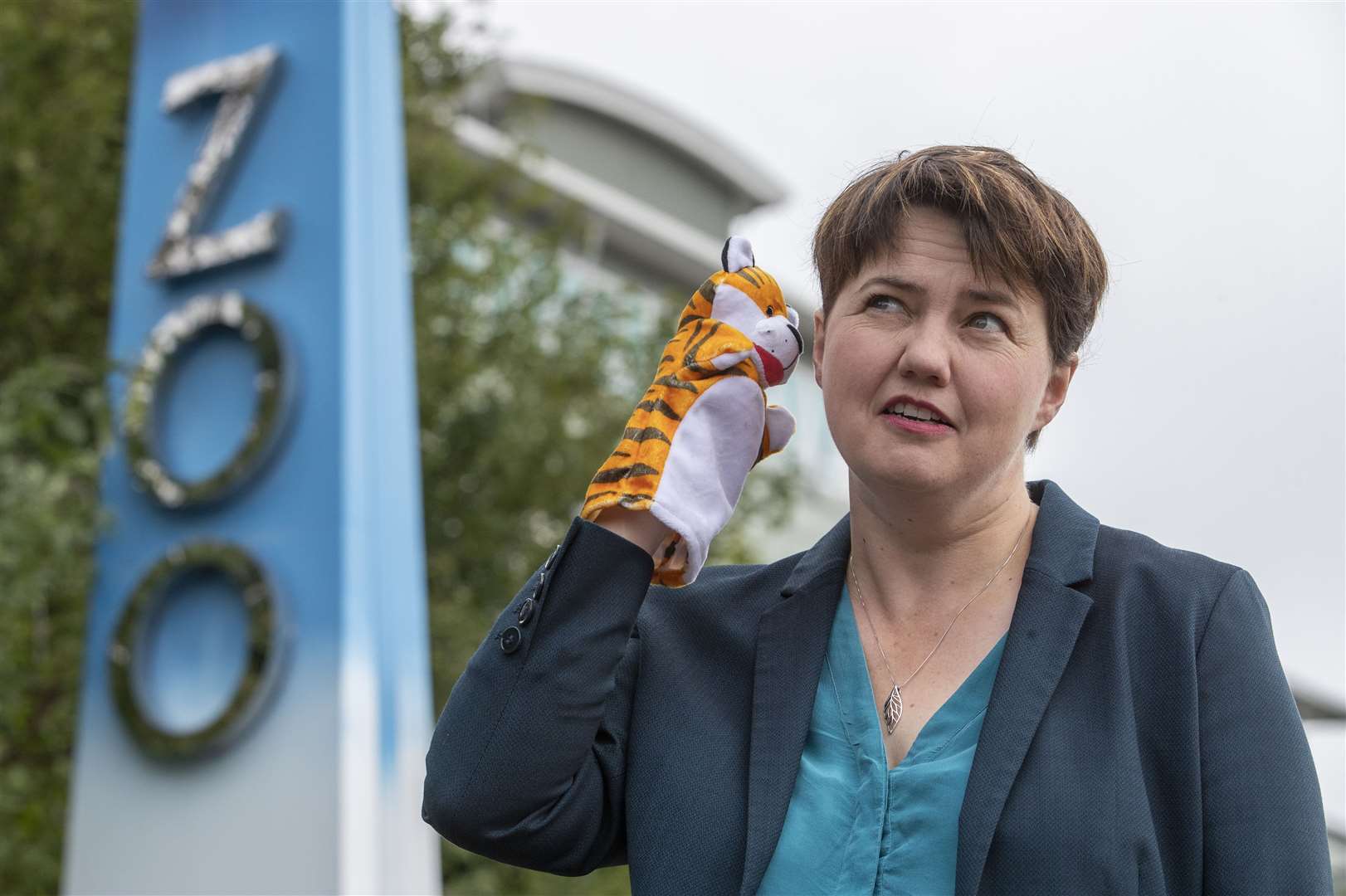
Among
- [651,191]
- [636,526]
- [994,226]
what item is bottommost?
[636,526]

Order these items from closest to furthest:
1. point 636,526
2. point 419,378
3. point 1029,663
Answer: point 1029,663 < point 636,526 < point 419,378

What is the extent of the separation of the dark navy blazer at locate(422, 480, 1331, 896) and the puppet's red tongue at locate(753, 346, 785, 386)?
21cm

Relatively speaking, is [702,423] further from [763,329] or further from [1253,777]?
[1253,777]

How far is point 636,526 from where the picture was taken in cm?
151

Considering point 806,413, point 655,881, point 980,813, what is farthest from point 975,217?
point 806,413

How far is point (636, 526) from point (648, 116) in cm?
1891

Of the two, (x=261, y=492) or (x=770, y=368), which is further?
(x=261, y=492)

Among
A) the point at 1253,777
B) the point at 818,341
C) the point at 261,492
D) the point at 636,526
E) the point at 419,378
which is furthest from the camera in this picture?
the point at 419,378

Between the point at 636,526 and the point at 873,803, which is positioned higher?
the point at 636,526

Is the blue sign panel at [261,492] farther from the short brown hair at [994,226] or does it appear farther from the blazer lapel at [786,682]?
the short brown hair at [994,226]

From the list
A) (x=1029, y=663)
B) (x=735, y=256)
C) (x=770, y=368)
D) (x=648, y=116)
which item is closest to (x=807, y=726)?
(x=1029, y=663)

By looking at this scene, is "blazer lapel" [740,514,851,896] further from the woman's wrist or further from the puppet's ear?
the puppet's ear

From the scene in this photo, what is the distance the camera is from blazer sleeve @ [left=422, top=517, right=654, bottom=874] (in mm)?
1466

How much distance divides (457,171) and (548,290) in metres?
0.79
